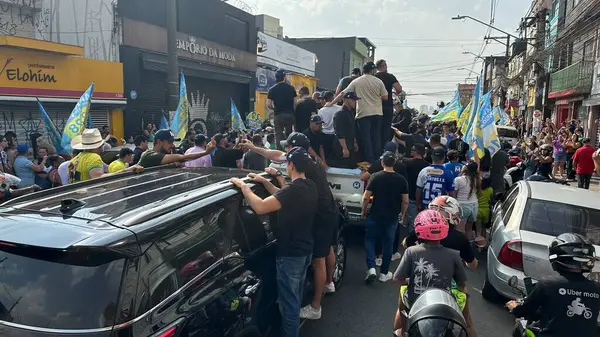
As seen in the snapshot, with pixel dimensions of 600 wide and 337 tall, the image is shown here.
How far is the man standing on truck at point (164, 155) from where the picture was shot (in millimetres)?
5332

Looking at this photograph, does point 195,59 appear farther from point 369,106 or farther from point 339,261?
point 339,261

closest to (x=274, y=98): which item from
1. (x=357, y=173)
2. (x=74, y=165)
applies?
(x=357, y=173)

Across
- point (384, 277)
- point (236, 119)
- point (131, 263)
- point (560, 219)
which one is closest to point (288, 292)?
point (131, 263)

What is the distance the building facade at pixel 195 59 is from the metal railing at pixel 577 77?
56.8 feet

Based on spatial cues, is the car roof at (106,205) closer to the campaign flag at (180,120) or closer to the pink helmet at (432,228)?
the pink helmet at (432,228)

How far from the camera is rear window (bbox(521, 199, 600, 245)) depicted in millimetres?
4863

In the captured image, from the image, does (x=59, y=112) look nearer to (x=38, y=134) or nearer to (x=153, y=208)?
(x=38, y=134)

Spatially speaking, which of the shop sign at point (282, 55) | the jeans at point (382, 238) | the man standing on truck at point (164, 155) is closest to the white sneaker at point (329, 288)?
the jeans at point (382, 238)

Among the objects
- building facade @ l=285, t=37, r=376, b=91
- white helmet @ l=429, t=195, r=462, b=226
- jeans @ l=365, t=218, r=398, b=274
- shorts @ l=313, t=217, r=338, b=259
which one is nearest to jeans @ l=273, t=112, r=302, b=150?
jeans @ l=365, t=218, r=398, b=274

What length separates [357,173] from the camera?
23.4 ft

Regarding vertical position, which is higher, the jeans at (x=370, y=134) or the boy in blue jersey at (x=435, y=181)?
the jeans at (x=370, y=134)

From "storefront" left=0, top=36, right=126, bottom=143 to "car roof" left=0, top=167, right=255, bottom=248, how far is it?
10.9 metres

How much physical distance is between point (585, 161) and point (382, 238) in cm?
965

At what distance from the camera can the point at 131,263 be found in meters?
2.26
